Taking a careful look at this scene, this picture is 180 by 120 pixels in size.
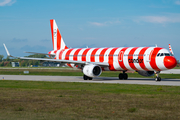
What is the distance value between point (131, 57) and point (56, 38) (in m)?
18.1

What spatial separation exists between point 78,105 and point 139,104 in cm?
308

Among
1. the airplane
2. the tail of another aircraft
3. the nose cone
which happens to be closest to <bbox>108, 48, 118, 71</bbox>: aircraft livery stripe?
the airplane

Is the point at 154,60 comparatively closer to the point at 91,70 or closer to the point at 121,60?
the point at 121,60

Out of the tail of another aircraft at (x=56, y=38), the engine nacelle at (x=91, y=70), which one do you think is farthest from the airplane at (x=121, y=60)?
the tail of another aircraft at (x=56, y=38)

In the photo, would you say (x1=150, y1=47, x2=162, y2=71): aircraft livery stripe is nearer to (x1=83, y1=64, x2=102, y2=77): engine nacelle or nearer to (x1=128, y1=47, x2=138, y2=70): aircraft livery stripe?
(x1=128, y1=47, x2=138, y2=70): aircraft livery stripe

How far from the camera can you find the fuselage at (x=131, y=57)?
1240 inches

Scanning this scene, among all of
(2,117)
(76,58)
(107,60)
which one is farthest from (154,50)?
(2,117)

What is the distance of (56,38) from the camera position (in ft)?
158

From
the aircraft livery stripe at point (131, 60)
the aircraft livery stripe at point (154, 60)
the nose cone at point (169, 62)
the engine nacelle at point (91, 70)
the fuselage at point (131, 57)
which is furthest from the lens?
the engine nacelle at point (91, 70)

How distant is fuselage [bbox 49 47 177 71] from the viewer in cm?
3150

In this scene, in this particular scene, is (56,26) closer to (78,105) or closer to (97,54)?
(97,54)

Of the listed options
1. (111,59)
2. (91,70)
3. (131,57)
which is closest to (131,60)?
(131,57)

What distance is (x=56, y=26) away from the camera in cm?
4822

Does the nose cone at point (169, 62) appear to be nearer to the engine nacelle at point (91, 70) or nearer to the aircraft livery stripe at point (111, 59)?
the aircraft livery stripe at point (111, 59)
